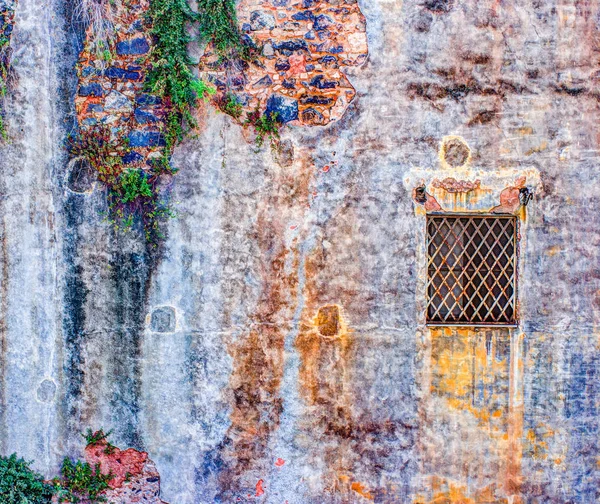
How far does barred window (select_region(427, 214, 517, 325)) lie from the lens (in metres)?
4.18

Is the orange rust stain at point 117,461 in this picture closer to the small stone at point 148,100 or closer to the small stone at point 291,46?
the small stone at point 148,100

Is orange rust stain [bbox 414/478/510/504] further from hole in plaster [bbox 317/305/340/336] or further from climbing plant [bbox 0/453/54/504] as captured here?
climbing plant [bbox 0/453/54/504]

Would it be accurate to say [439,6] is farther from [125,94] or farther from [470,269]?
[125,94]

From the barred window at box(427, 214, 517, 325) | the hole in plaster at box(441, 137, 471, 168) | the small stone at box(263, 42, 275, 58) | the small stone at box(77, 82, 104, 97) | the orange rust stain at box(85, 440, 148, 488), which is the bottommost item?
the orange rust stain at box(85, 440, 148, 488)

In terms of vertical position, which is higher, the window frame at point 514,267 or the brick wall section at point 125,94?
the brick wall section at point 125,94

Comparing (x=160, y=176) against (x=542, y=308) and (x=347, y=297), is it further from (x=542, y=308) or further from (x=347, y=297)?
(x=542, y=308)

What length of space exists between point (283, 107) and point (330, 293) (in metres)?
1.52

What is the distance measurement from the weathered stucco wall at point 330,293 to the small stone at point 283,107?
13cm

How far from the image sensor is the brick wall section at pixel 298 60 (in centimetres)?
408

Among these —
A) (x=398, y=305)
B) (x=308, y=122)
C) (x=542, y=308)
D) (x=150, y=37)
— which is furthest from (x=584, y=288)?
(x=150, y=37)

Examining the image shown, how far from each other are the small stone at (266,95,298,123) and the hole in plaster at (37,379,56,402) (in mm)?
2778

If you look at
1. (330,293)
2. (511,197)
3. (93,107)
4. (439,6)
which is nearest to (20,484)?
(330,293)

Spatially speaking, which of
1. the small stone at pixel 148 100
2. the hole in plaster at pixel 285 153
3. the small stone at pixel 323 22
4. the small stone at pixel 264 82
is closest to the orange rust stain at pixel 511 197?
the hole in plaster at pixel 285 153

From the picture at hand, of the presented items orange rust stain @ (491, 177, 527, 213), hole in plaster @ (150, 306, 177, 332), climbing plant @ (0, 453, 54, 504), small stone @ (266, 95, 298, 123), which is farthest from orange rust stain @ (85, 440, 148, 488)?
orange rust stain @ (491, 177, 527, 213)
